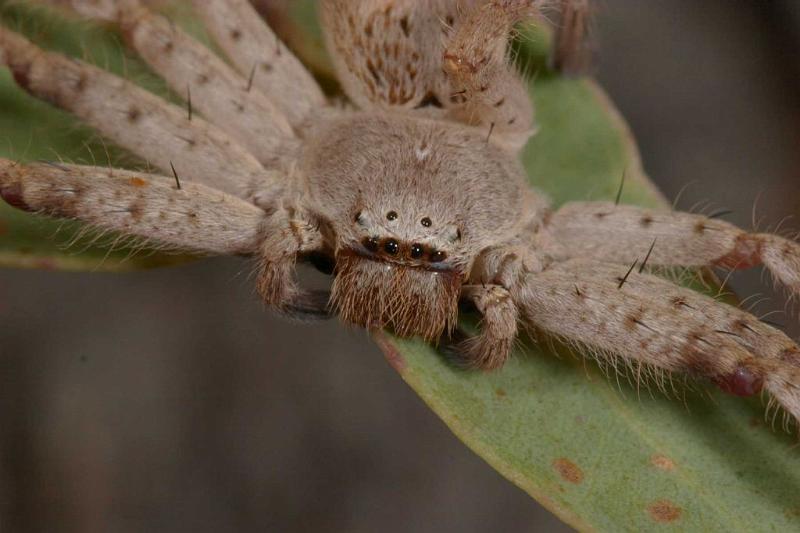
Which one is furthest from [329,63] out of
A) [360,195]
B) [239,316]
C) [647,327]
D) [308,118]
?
[239,316]

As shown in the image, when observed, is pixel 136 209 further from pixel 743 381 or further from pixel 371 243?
pixel 743 381

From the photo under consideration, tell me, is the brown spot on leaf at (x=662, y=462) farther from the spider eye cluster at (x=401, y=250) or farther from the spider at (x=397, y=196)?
the spider eye cluster at (x=401, y=250)

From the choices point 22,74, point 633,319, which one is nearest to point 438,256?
point 633,319

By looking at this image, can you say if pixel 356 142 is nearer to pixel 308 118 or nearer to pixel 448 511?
pixel 308 118

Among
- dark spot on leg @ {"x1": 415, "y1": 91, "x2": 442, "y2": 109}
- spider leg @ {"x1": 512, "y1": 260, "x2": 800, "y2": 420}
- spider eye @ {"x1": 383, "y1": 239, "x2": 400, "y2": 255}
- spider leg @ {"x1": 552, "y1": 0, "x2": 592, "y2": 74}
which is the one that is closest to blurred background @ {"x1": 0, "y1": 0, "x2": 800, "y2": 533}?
dark spot on leg @ {"x1": 415, "y1": 91, "x2": 442, "y2": 109}

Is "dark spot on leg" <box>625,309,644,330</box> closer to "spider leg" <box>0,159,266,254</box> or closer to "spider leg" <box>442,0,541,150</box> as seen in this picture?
"spider leg" <box>442,0,541,150</box>

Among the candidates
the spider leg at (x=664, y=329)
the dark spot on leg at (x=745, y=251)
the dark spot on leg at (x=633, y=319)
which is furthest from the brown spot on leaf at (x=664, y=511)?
the dark spot on leg at (x=745, y=251)

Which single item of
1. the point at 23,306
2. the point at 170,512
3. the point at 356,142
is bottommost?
the point at 170,512
